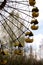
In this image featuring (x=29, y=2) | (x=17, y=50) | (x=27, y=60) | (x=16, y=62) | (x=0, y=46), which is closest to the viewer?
(x=0, y=46)

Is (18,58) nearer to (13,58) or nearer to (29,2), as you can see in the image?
(13,58)

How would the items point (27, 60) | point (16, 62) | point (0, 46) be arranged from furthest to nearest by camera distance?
point (27, 60), point (16, 62), point (0, 46)

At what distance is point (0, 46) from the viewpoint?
14.0ft

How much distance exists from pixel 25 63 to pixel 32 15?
1093 cm

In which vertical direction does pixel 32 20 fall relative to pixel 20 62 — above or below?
above

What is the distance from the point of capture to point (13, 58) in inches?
637

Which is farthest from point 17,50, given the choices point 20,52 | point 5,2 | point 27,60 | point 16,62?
point 27,60

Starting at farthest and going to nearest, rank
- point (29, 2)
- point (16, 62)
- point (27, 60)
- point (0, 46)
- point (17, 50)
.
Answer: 1. point (27, 60)
2. point (16, 62)
3. point (29, 2)
4. point (17, 50)
5. point (0, 46)

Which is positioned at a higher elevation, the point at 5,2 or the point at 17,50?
the point at 5,2

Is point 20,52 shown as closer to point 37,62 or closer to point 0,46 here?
point 0,46

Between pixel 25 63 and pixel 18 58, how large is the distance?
0.63 meters

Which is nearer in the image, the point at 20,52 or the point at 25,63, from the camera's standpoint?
the point at 20,52

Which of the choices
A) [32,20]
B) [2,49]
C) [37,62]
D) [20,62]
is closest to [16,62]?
[20,62]

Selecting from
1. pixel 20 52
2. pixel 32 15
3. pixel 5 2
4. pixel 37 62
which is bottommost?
pixel 37 62
